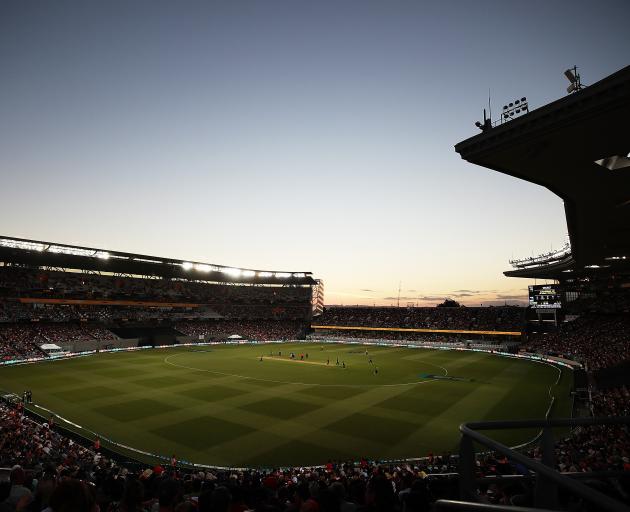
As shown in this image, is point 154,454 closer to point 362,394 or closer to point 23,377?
point 362,394

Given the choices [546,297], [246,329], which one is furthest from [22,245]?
[546,297]

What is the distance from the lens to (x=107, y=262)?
83.2m

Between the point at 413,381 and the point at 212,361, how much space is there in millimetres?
29514

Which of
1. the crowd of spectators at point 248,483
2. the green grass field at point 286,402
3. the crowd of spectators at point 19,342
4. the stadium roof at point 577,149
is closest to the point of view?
the crowd of spectators at point 248,483

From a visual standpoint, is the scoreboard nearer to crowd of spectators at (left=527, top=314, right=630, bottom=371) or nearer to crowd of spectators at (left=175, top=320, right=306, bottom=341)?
crowd of spectators at (left=527, top=314, right=630, bottom=371)

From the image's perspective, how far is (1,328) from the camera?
6431 cm

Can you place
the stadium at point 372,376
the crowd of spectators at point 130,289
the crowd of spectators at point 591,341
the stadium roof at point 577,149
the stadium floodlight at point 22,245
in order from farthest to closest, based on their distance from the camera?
the crowd of spectators at point 130,289, the stadium floodlight at point 22,245, the crowd of spectators at point 591,341, the stadium at point 372,376, the stadium roof at point 577,149

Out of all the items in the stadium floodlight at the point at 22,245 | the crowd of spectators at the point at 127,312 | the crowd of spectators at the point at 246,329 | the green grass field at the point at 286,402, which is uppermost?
the stadium floodlight at the point at 22,245

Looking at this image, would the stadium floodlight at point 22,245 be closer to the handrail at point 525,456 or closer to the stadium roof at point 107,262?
the stadium roof at point 107,262

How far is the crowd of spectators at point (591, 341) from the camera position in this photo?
41.4 m

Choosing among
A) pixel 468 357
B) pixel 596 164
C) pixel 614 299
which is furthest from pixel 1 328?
pixel 614 299

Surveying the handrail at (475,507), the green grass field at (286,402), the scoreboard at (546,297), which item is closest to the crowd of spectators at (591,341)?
the green grass field at (286,402)

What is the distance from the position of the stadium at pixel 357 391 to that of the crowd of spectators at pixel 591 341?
0.44 meters

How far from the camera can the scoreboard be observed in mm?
74688
